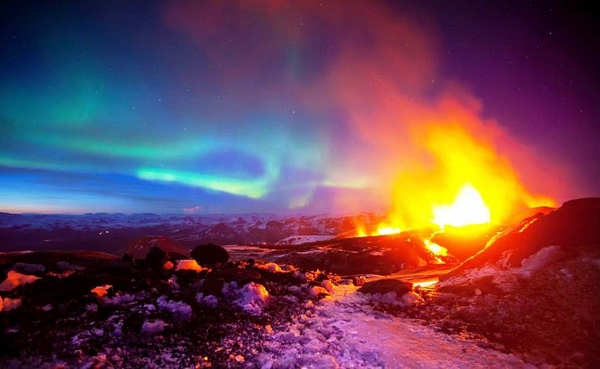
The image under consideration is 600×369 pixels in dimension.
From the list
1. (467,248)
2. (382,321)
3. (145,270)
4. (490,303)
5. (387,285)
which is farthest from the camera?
(467,248)

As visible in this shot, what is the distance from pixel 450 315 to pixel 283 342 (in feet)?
26.7

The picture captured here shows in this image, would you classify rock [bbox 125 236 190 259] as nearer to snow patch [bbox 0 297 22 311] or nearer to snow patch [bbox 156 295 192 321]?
snow patch [bbox 156 295 192 321]

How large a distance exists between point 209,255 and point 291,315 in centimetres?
1110

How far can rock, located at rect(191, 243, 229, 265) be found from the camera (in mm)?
21266

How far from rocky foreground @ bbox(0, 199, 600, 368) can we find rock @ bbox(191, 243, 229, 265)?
171 inches

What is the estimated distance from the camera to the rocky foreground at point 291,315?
8.41m

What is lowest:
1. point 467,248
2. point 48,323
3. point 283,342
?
point 467,248

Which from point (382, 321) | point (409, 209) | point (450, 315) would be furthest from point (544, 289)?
point (409, 209)

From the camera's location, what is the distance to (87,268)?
47.4ft

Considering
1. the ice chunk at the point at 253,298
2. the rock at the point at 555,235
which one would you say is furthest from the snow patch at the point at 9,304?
the rock at the point at 555,235

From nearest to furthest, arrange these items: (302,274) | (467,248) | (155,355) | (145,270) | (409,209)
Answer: (155,355)
(145,270)
(302,274)
(467,248)
(409,209)

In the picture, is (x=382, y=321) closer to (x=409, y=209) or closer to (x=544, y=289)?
(x=544, y=289)

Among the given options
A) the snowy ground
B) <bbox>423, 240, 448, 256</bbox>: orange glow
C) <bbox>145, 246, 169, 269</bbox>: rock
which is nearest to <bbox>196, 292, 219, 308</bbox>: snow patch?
the snowy ground

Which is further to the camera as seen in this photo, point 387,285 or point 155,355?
point 387,285
